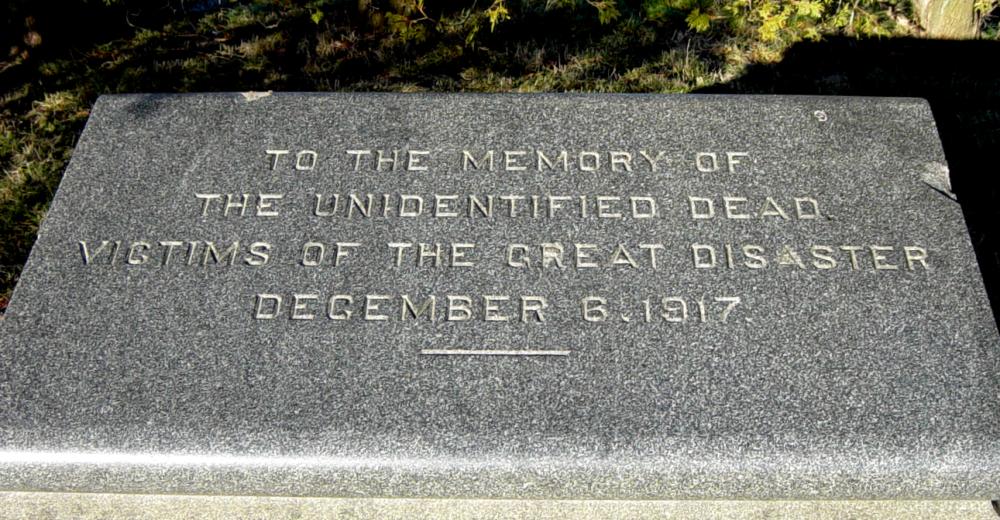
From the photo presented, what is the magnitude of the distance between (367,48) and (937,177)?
10.5ft

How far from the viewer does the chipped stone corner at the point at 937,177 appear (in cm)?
295

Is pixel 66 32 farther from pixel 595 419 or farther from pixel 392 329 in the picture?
pixel 595 419

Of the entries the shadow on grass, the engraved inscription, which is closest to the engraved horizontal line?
the engraved inscription

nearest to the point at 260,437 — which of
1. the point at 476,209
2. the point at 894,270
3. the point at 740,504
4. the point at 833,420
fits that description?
the point at 476,209

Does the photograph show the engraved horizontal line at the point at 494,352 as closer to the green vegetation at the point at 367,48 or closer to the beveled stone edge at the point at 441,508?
the beveled stone edge at the point at 441,508

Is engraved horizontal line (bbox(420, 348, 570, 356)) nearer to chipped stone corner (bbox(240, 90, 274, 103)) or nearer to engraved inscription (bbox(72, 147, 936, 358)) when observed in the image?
engraved inscription (bbox(72, 147, 936, 358))

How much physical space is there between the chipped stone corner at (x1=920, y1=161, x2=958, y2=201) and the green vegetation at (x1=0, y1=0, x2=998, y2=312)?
1610mm

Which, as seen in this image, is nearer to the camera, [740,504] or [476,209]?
[740,504]

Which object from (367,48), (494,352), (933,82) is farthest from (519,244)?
(933,82)

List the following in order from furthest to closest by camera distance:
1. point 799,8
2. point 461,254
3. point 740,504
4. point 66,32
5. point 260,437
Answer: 1. point 66,32
2. point 799,8
3. point 461,254
4. point 740,504
5. point 260,437

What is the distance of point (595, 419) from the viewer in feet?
7.81

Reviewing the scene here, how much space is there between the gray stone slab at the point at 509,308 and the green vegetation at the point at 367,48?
1420 mm

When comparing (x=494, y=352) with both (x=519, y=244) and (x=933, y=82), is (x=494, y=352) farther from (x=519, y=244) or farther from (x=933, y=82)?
(x=933, y=82)

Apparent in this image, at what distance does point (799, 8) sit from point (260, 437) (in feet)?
9.85
